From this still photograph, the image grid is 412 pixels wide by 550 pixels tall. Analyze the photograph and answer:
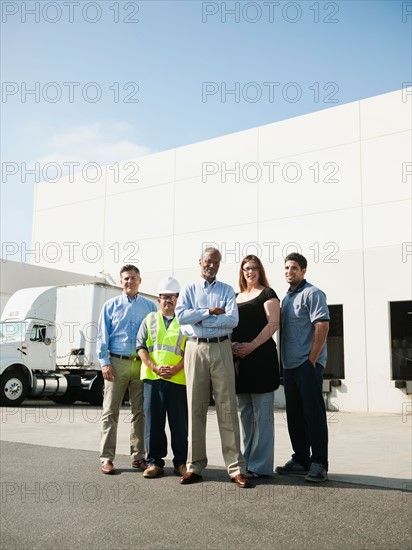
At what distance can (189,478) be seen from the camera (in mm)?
5316

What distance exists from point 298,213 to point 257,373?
14.0 metres

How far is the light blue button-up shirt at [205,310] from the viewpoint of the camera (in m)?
5.39

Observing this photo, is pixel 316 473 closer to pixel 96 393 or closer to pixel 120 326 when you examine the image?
pixel 120 326

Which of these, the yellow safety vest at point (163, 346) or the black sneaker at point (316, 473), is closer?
the black sneaker at point (316, 473)

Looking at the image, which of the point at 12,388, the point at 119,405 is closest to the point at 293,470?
the point at 119,405

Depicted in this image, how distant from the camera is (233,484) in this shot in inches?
206

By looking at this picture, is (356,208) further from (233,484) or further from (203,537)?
(203,537)

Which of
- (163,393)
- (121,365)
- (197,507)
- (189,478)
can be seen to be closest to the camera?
(197,507)

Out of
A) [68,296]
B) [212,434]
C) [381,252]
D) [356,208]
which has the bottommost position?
[212,434]

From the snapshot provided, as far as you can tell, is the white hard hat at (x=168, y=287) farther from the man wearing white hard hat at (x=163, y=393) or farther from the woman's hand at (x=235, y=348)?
the woman's hand at (x=235, y=348)

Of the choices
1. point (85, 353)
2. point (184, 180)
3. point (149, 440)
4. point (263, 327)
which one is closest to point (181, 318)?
point (263, 327)

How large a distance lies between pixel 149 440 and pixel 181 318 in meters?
1.24

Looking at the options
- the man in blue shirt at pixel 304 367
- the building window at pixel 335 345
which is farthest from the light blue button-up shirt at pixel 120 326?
the building window at pixel 335 345

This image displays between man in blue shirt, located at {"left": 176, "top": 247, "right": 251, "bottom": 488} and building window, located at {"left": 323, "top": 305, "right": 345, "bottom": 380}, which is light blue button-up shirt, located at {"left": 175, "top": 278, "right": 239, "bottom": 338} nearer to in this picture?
man in blue shirt, located at {"left": 176, "top": 247, "right": 251, "bottom": 488}
